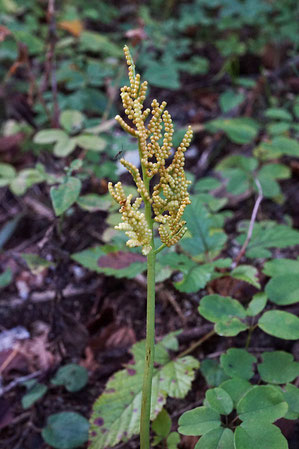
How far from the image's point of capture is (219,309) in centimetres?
142

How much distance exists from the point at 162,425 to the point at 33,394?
1.91 ft

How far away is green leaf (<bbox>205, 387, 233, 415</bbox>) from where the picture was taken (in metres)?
1.17

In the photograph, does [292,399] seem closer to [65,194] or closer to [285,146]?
[65,194]

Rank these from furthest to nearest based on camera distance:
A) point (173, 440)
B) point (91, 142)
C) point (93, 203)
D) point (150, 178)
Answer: point (91, 142)
point (93, 203)
point (173, 440)
point (150, 178)

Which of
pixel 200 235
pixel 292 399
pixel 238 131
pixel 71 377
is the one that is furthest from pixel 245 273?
pixel 238 131

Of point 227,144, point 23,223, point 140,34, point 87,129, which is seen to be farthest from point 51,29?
point 227,144

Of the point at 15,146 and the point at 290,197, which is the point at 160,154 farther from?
the point at 15,146

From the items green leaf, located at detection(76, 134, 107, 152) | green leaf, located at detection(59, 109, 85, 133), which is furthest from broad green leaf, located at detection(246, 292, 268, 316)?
green leaf, located at detection(59, 109, 85, 133)

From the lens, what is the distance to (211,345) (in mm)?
1761

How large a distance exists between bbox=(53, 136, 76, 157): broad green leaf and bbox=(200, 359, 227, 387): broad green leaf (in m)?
1.21

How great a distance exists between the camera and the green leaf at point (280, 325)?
129cm

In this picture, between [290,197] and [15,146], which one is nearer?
[290,197]

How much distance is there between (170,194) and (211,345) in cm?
98

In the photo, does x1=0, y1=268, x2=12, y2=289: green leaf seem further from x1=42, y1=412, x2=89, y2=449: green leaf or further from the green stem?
the green stem
